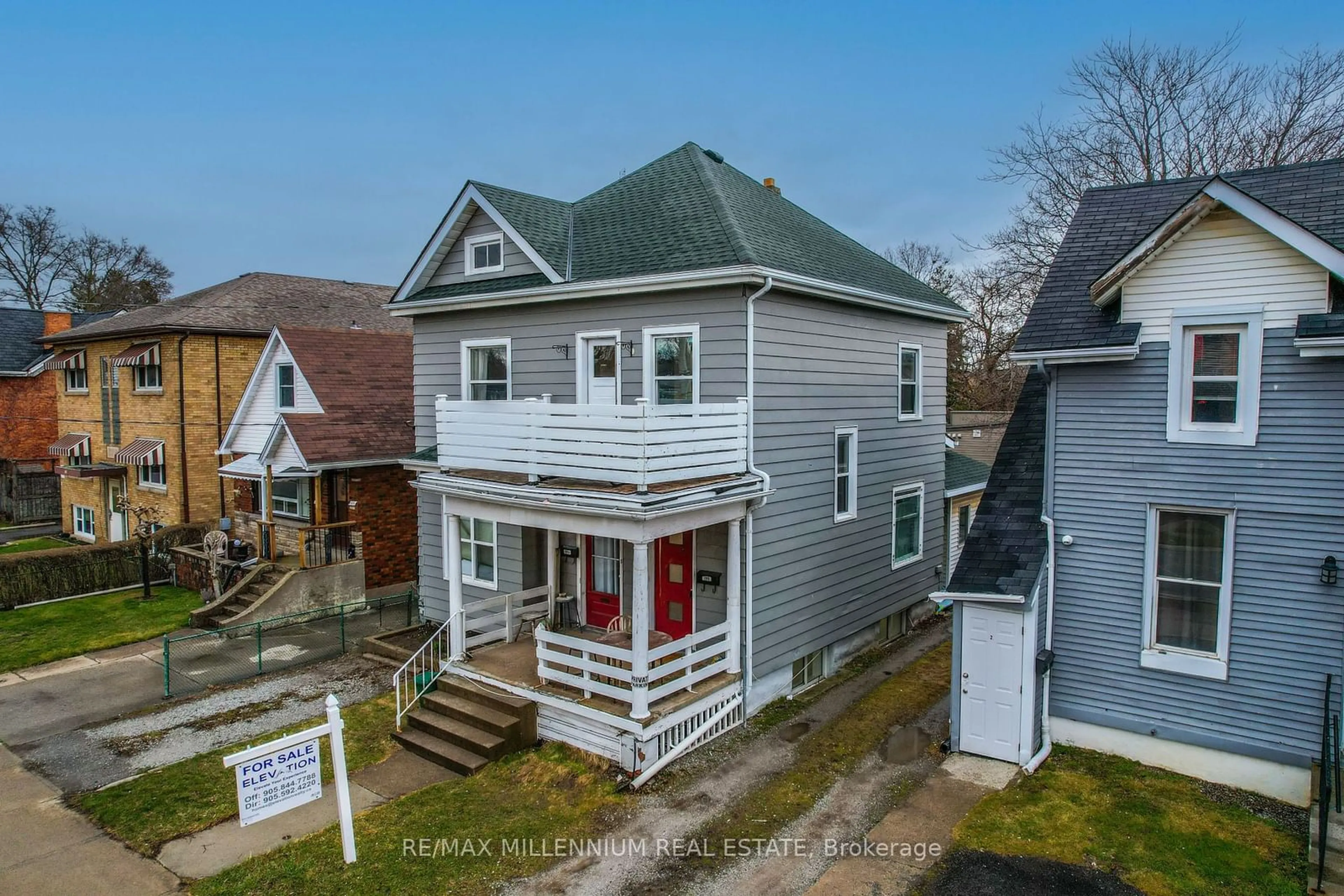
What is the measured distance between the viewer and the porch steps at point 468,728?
33.5ft

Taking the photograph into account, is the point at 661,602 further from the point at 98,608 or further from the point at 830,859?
the point at 98,608

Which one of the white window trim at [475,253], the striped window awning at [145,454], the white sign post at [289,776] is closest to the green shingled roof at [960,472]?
the white window trim at [475,253]

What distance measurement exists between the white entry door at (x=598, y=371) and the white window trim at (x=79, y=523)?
23.4 m

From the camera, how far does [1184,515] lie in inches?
372

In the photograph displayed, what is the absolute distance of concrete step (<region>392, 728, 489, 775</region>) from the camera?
1004cm

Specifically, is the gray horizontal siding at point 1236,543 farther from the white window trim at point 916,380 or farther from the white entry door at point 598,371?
the white entry door at point 598,371

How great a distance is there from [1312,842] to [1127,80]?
2527 centimetres

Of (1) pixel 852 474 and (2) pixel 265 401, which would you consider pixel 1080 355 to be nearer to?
(1) pixel 852 474

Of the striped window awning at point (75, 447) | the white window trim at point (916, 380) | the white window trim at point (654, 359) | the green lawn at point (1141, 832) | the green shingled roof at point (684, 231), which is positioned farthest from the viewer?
the striped window awning at point (75, 447)

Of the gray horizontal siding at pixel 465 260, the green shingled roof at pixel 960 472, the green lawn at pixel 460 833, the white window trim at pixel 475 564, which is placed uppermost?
the gray horizontal siding at pixel 465 260

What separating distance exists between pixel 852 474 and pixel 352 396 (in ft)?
41.2

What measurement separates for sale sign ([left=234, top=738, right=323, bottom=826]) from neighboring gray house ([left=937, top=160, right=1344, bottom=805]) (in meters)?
7.67

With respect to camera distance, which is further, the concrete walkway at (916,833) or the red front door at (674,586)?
the red front door at (674,586)

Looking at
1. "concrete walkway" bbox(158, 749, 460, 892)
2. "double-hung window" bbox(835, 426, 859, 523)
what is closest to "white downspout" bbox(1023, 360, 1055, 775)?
"double-hung window" bbox(835, 426, 859, 523)
